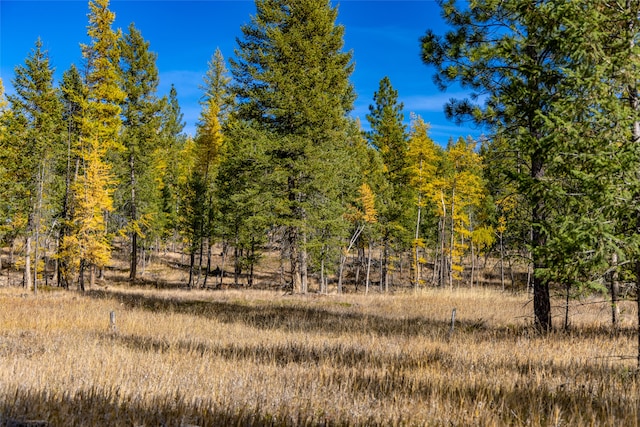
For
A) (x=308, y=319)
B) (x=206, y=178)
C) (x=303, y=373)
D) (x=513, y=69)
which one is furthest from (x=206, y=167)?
(x=303, y=373)

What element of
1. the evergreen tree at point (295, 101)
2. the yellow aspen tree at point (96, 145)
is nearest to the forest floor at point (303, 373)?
the evergreen tree at point (295, 101)

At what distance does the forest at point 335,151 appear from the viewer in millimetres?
6020

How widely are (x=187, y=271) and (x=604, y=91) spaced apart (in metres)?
41.8

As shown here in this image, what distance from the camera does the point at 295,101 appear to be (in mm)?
18016

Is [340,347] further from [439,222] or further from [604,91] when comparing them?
[439,222]

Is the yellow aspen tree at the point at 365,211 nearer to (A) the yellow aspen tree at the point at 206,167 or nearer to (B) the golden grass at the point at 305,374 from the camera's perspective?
(A) the yellow aspen tree at the point at 206,167

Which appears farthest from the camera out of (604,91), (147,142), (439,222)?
(439,222)

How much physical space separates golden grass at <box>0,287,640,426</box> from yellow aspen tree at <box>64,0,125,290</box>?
1162 cm

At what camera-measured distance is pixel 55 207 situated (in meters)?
26.4

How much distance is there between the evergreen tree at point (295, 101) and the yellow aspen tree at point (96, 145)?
9925 millimetres

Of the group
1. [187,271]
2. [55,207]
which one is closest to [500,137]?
[55,207]

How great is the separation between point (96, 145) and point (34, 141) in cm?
307

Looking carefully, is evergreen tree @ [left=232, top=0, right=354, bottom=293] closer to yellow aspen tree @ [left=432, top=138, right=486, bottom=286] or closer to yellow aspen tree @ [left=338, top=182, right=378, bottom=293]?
yellow aspen tree @ [left=338, top=182, right=378, bottom=293]

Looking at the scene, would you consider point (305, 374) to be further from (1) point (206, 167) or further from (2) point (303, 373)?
(1) point (206, 167)
